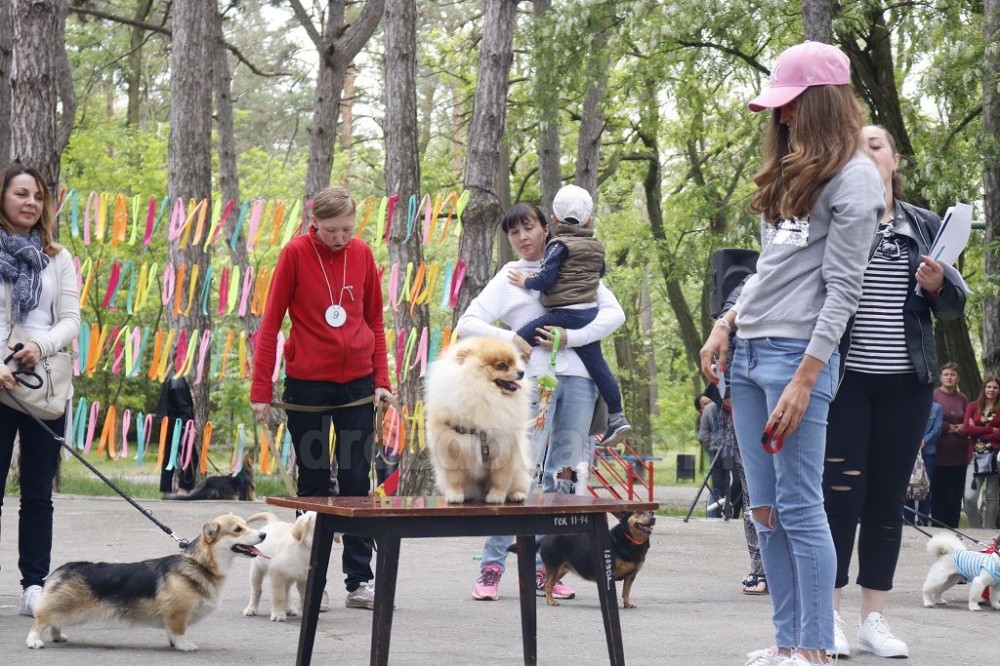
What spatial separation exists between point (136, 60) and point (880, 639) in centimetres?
2743

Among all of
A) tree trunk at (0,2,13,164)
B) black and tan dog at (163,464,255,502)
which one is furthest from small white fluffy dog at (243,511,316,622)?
tree trunk at (0,2,13,164)

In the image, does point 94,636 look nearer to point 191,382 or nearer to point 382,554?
point 382,554

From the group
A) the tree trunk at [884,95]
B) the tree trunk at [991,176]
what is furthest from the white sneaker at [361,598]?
the tree trunk at [884,95]

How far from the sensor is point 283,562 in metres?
6.41

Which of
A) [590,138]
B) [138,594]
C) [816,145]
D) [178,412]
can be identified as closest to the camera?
[816,145]

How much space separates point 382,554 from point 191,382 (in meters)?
14.5

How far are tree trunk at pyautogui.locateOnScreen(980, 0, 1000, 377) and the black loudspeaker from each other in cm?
987

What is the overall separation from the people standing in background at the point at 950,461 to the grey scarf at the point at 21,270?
12305 millimetres

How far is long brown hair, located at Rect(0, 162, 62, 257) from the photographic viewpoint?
20.7 feet

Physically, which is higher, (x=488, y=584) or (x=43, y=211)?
(x=43, y=211)

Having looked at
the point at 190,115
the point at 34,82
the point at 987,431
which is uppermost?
the point at 190,115

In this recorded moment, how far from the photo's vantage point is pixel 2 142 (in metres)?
16.0

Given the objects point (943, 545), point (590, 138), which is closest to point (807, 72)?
point (943, 545)

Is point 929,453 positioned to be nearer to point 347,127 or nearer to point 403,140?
point 403,140
